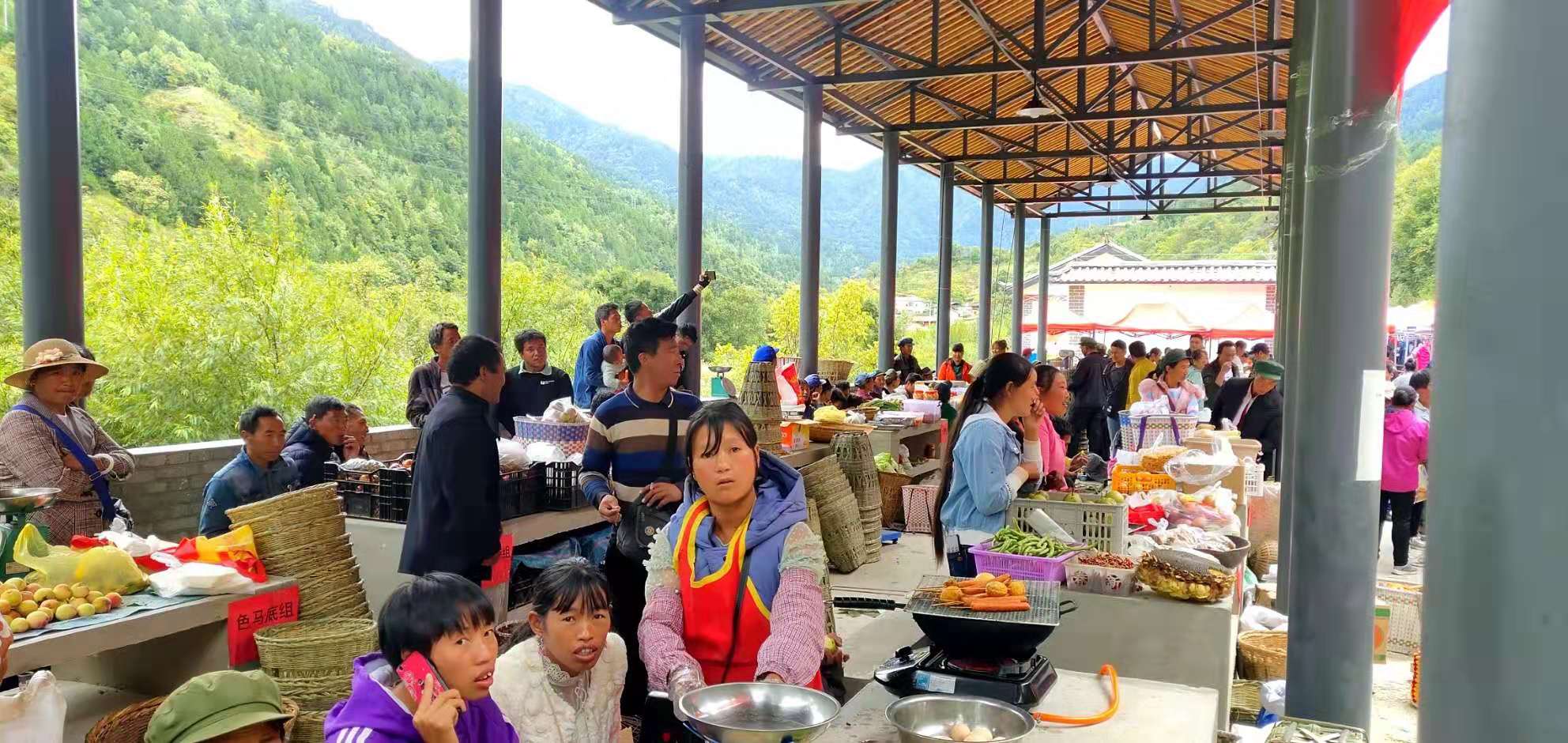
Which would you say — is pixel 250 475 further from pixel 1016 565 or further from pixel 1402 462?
pixel 1402 462

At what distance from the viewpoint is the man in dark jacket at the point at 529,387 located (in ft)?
20.5

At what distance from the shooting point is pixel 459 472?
358 centimetres

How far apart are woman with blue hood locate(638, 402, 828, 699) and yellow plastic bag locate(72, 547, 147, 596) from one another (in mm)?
2126

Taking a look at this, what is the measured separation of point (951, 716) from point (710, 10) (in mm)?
8847

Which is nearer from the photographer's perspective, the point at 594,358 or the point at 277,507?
the point at 277,507

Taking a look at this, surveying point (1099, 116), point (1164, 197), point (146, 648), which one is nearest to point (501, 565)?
point (146, 648)

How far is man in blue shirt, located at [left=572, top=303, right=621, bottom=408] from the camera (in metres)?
7.12

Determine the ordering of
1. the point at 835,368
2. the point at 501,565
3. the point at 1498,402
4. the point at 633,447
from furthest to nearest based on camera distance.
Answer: the point at 835,368, the point at 501,565, the point at 633,447, the point at 1498,402

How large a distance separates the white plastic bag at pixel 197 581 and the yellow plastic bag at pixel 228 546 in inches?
2.9

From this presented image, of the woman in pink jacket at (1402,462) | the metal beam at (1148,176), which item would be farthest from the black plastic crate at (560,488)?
the metal beam at (1148,176)

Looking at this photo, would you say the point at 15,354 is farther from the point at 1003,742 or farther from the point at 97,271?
the point at 1003,742

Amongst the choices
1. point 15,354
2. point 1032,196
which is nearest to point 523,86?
point 1032,196

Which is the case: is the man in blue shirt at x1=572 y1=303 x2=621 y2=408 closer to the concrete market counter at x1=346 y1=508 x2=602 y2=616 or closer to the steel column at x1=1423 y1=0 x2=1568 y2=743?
the concrete market counter at x1=346 y1=508 x2=602 y2=616

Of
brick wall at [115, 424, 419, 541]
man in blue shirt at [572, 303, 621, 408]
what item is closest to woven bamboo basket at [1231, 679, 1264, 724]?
man in blue shirt at [572, 303, 621, 408]
